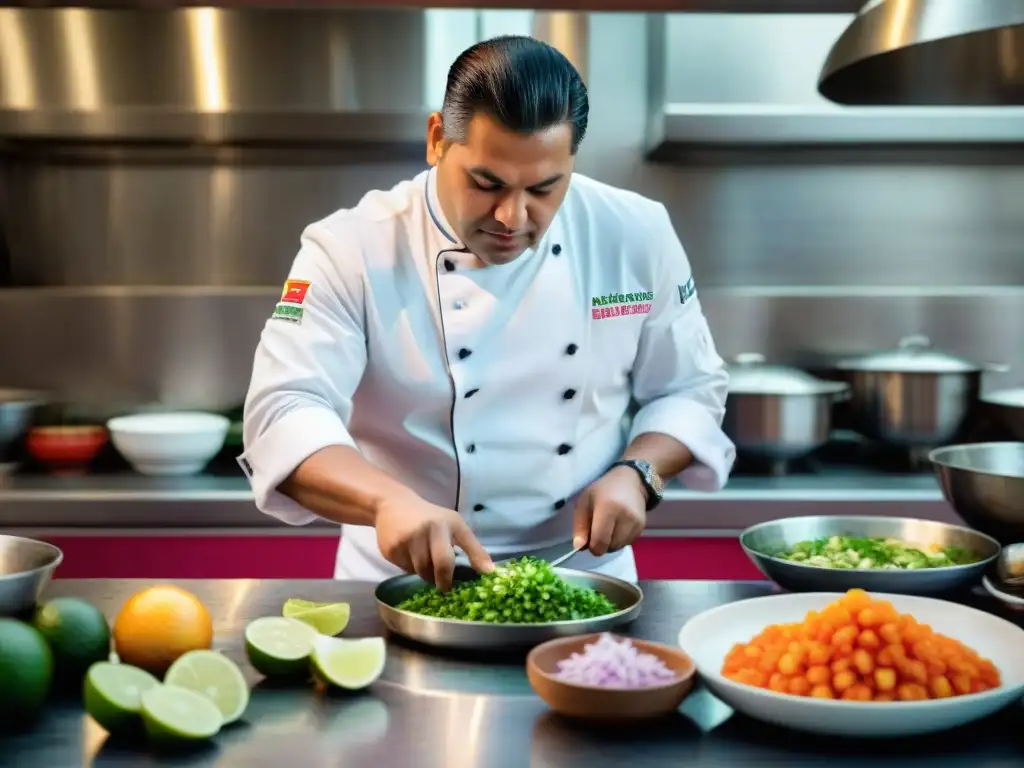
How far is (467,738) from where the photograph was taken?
124 cm

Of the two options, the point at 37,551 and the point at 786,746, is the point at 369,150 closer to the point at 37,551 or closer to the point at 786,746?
the point at 37,551

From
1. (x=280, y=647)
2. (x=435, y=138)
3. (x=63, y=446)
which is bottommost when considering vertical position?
(x=63, y=446)

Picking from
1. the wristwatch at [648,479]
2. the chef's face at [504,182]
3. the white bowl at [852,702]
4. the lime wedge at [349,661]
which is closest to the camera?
the white bowl at [852,702]

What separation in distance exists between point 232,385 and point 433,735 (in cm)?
259

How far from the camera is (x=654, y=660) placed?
4.29 ft

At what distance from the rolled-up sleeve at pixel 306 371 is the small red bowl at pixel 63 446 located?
1585 mm

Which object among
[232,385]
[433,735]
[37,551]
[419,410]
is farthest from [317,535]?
[433,735]

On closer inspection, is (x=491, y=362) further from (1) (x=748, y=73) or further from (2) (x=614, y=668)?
(1) (x=748, y=73)

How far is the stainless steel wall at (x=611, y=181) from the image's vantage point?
367 cm

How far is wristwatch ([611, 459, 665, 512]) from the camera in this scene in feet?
6.31

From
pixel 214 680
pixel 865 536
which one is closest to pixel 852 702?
pixel 214 680

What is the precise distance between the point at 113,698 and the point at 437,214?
1.10m

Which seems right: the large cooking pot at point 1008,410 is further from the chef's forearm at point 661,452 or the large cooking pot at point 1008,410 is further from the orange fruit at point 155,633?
the orange fruit at point 155,633

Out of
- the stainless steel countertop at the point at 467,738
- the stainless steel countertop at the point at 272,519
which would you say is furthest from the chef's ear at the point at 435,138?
the stainless steel countertop at the point at 272,519
